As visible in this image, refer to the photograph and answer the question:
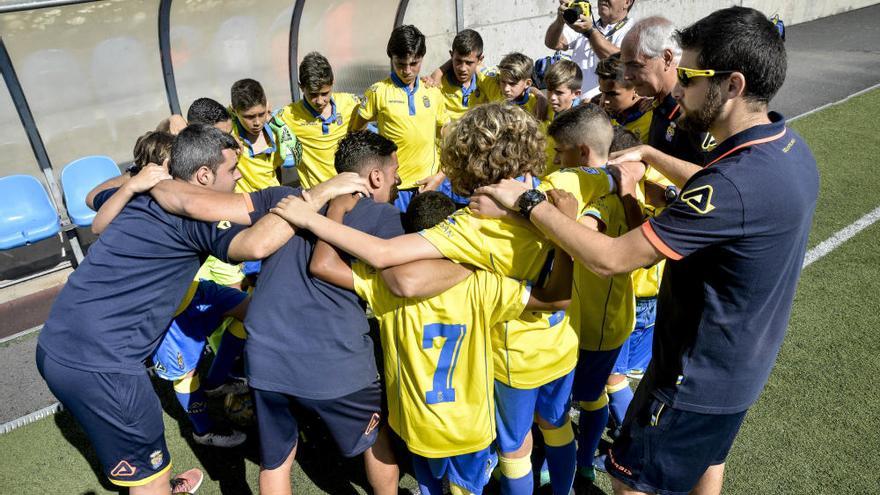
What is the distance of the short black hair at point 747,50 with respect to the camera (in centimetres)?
214

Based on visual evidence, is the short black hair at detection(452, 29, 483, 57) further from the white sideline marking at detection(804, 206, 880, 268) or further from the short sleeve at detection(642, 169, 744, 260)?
the short sleeve at detection(642, 169, 744, 260)

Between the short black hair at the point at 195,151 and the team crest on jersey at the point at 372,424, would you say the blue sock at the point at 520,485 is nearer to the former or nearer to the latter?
the team crest on jersey at the point at 372,424

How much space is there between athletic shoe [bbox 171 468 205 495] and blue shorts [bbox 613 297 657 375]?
8.62ft

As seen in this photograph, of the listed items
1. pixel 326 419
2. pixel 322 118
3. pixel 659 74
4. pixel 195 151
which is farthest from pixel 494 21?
pixel 326 419

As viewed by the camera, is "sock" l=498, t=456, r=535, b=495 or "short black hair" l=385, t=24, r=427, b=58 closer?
"sock" l=498, t=456, r=535, b=495

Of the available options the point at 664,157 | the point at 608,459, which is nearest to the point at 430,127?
the point at 664,157

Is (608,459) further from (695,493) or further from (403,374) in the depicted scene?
(403,374)

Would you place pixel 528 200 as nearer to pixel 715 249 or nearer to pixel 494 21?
pixel 715 249

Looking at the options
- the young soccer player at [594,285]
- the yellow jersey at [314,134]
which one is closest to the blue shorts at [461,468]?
the young soccer player at [594,285]

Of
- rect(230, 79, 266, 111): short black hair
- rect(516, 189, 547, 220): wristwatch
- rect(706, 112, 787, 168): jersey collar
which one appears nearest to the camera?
rect(706, 112, 787, 168): jersey collar

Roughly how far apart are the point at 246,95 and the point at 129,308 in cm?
261

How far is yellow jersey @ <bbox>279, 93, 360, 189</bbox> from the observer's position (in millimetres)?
5973

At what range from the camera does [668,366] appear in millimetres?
2547

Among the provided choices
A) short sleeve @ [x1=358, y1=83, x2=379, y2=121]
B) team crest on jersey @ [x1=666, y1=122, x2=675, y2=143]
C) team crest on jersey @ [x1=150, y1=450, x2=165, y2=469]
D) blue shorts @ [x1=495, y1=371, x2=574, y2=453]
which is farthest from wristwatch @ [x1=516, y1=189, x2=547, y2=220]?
short sleeve @ [x1=358, y1=83, x2=379, y2=121]
